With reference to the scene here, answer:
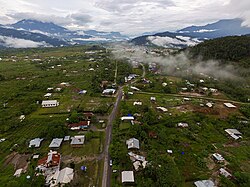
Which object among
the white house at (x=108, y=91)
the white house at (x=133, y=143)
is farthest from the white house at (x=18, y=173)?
the white house at (x=108, y=91)

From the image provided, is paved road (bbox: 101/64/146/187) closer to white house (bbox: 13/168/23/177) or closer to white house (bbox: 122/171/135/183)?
white house (bbox: 122/171/135/183)

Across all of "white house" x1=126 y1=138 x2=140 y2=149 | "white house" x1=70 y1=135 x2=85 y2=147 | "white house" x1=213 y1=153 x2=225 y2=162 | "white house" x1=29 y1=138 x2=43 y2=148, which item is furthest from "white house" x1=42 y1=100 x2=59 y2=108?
"white house" x1=213 y1=153 x2=225 y2=162

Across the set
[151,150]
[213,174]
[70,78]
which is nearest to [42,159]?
[151,150]

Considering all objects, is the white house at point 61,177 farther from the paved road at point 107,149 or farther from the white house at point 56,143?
the white house at point 56,143

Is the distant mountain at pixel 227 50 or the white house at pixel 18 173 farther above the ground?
the distant mountain at pixel 227 50

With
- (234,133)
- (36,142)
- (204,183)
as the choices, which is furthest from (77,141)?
(234,133)

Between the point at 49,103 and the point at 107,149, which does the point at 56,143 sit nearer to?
the point at 107,149
